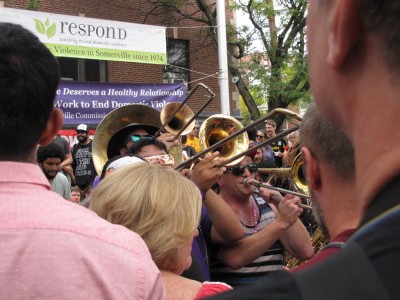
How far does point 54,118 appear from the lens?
1.47 m

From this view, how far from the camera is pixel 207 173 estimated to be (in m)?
3.31

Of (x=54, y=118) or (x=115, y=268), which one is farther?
(x=54, y=118)

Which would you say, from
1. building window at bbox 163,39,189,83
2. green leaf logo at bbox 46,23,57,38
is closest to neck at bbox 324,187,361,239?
green leaf logo at bbox 46,23,57,38

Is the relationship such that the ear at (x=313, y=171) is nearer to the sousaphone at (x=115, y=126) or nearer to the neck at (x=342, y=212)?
the neck at (x=342, y=212)

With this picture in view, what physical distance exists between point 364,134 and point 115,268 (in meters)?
0.84

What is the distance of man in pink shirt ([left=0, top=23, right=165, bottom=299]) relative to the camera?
4.05ft

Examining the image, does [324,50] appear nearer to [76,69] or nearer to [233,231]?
[233,231]

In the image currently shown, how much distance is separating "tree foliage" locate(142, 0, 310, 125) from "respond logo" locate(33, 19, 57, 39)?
5994 mm

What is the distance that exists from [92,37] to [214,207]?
8.04 m

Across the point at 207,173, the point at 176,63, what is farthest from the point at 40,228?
the point at 176,63

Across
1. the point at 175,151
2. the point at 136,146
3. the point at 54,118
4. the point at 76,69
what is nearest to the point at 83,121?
the point at 76,69

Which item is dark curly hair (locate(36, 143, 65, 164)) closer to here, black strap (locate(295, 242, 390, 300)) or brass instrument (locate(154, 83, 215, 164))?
brass instrument (locate(154, 83, 215, 164))

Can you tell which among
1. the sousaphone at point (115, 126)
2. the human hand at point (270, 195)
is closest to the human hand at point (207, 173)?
the human hand at point (270, 195)

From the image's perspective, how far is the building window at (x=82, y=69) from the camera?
1347cm
